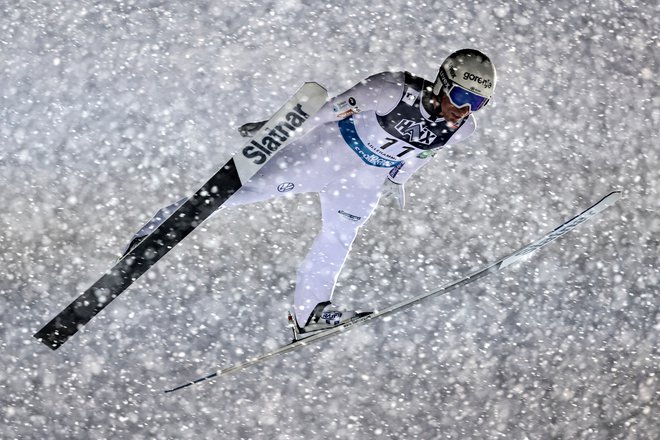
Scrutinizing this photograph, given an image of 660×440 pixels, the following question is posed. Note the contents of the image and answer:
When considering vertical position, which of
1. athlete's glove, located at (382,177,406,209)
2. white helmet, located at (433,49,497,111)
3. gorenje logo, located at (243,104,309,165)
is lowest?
athlete's glove, located at (382,177,406,209)

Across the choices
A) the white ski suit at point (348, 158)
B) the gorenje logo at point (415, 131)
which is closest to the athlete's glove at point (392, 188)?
the white ski suit at point (348, 158)

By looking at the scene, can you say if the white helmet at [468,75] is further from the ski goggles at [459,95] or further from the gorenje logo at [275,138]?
the gorenje logo at [275,138]

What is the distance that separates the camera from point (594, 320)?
2996 millimetres

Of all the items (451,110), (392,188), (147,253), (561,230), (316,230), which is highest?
(147,253)

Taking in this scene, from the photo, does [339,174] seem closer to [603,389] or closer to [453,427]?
[453,427]

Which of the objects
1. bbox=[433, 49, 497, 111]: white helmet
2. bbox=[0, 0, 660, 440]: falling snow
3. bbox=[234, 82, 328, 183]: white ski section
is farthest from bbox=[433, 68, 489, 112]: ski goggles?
bbox=[0, 0, 660, 440]: falling snow

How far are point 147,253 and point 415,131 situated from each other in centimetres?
66

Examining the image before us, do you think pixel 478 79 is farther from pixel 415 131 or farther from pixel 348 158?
pixel 348 158

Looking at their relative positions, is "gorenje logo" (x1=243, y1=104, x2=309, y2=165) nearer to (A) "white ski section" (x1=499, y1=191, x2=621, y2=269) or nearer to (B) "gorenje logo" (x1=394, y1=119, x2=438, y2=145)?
(B) "gorenje logo" (x1=394, y1=119, x2=438, y2=145)

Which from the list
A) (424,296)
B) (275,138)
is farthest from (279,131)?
(424,296)

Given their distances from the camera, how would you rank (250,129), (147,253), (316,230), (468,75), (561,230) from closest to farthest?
1. (468,75)
2. (250,129)
3. (147,253)
4. (561,230)
5. (316,230)

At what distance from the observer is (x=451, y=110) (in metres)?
2.10

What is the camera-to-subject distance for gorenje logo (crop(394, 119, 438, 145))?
83.7 inches

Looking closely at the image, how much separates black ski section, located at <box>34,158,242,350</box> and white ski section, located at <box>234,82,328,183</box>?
3 cm
